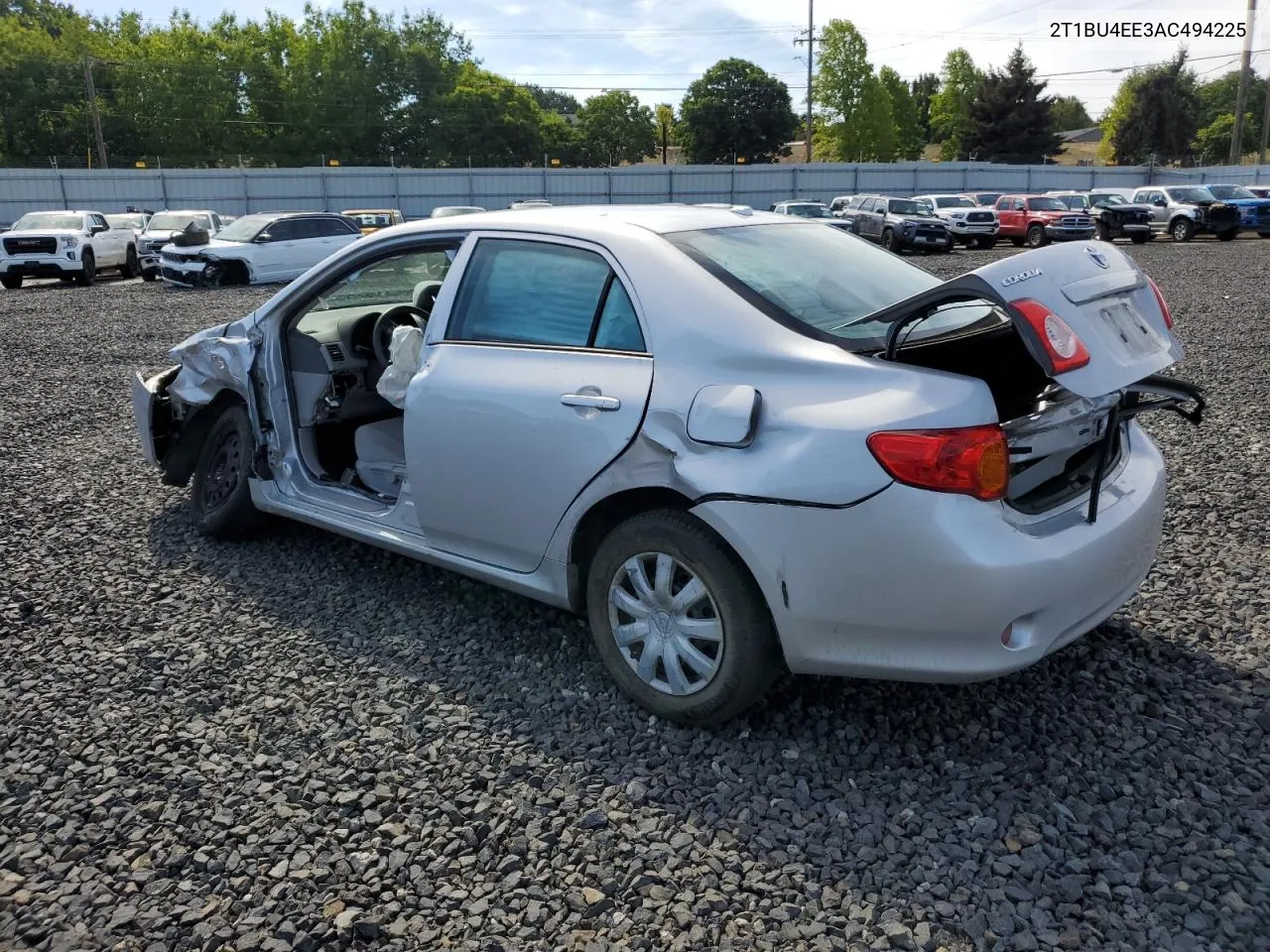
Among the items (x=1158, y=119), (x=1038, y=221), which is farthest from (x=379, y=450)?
(x=1158, y=119)

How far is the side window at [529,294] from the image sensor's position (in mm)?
3516

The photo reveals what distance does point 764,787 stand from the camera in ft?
9.82

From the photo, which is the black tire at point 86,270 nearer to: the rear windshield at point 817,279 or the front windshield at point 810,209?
the front windshield at point 810,209

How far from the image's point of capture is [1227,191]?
99.6 feet

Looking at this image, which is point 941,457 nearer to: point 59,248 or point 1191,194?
point 59,248

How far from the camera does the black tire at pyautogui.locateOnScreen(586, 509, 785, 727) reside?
3.01 m

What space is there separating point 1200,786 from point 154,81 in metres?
81.9

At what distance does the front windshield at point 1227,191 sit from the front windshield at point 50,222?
30.6 m

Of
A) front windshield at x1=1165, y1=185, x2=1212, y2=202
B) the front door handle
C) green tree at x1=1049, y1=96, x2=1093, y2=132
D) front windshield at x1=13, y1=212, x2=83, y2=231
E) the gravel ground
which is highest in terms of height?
green tree at x1=1049, y1=96, x2=1093, y2=132

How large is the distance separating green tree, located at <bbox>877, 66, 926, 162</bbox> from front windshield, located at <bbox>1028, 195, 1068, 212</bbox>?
5215 centimetres

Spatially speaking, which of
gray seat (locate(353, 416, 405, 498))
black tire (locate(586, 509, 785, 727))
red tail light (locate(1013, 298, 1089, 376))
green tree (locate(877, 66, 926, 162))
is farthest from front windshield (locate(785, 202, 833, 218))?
green tree (locate(877, 66, 926, 162))

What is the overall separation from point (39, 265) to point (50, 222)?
1.74m

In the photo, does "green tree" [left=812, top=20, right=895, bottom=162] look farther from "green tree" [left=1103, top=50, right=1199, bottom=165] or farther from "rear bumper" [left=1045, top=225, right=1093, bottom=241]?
"rear bumper" [left=1045, top=225, right=1093, bottom=241]

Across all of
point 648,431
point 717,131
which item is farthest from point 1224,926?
point 717,131
